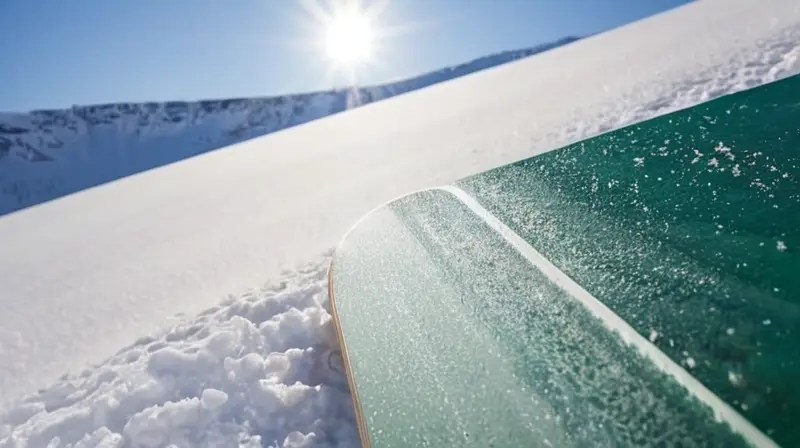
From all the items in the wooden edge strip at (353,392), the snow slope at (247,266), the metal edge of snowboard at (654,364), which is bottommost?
the snow slope at (247,266)

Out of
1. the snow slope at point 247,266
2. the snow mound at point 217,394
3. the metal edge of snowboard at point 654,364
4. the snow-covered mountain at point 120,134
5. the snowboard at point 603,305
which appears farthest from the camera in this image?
the snow-covered mountain at point 120,134

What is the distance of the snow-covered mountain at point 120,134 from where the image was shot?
83.9m

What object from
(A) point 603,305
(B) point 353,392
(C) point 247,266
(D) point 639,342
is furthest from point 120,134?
(D) point 639,342

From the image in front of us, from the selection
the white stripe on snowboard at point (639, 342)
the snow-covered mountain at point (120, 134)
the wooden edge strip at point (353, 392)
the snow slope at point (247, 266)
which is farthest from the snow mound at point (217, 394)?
the snow-covered mountain at point (120, 134)

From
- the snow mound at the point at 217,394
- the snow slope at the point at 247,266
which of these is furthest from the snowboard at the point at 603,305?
the snow slope at the point at 247,266

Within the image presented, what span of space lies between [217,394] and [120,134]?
108133mm

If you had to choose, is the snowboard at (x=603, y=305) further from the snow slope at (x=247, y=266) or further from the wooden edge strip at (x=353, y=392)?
the snow slope at (x=247, y=266)

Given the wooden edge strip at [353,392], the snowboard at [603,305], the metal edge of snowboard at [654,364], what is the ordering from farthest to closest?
1. the wooden edge strip at [353,392]
2. the snowboard at [603,305]
3. the metal edge of snowboard at [654,364]

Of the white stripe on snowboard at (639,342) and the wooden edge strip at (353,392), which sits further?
A: the wooden edge strip at (353,392)

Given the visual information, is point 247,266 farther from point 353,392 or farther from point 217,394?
point 353,392

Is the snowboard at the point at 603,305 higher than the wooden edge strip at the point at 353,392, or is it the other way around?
the snowboard at the point at 603,305

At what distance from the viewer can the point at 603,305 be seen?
3.80 feet

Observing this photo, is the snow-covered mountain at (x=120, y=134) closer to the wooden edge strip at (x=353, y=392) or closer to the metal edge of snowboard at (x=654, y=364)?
the wooden edge strip at (x=353, y=392)

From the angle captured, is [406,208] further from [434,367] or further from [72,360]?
[72,360]
